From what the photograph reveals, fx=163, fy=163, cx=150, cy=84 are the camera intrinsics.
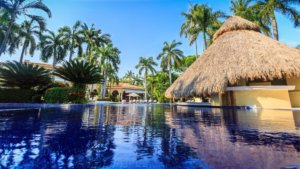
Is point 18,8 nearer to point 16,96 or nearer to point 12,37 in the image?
point 16,96

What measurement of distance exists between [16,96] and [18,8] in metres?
8.49

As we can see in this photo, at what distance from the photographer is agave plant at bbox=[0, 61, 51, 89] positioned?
623 inches

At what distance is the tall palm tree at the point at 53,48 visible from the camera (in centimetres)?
2692

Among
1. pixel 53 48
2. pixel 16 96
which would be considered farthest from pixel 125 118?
pixel 53 48

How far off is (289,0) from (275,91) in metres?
12.6

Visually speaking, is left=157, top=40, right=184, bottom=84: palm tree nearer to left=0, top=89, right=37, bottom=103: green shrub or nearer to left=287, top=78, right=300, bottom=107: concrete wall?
left=287, top=78, right=300, bottom=107: concrete wall

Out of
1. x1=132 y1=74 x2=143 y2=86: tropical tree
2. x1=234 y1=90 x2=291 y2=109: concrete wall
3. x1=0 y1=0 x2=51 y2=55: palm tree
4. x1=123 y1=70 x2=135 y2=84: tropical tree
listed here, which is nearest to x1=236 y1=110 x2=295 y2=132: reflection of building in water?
x1=234 y1=90 x2=291 y2=109: concrete wall

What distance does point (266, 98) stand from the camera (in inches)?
490

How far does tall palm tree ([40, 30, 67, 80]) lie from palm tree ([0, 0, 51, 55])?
10716 mm

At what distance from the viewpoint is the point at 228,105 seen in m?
14.9

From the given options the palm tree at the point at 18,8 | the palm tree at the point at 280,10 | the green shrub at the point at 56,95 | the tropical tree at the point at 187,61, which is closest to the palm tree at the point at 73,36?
the palm tree at the point at 18,8

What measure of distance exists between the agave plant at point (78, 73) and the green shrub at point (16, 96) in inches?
130

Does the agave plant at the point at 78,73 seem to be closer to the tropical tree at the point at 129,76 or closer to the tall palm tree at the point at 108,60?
the tall palm tree at the point at 108,60

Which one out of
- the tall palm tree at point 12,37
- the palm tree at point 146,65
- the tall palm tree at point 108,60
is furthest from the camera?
the palm tree at point 146,65
